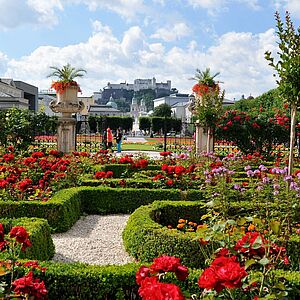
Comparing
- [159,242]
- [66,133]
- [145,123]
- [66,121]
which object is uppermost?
[145,123]

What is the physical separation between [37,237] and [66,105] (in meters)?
10.4

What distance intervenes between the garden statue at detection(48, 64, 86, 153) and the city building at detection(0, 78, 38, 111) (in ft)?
46.7

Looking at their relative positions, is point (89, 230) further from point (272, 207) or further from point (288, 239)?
point (288, 239)

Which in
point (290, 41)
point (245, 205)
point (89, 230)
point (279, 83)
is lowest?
point (89, 230)

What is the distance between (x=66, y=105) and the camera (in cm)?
1507

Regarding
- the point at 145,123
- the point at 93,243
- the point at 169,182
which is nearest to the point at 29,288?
the point at 93,243

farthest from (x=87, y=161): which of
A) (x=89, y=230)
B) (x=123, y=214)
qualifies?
(x=89, y=230)

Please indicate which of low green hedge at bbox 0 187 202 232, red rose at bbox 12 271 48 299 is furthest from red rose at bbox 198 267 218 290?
low green hedge at bbox 0 187 202 232

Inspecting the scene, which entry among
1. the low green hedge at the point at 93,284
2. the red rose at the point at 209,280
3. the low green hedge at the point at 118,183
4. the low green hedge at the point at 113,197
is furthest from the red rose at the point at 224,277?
the low green hedge at the point at 118,183

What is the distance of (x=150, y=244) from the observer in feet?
17.0

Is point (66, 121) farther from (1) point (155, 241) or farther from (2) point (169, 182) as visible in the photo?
(1) point (155, 241)

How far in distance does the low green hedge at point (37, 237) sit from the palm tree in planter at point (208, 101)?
874 cm

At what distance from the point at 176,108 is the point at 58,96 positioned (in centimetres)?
6602

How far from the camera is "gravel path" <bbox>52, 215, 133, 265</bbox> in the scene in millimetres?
5555
